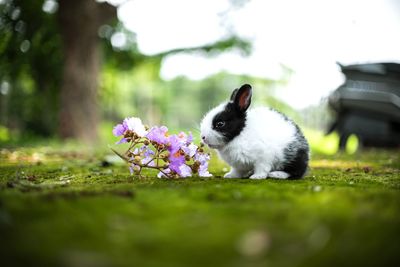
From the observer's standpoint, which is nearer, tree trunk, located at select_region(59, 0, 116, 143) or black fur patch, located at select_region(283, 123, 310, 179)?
black fur patch, located at select_region(283, 123, 310, 179)

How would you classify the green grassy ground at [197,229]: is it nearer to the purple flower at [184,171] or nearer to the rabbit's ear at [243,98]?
the purple flower at [184,171]

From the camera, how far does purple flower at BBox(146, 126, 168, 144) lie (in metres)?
3.66

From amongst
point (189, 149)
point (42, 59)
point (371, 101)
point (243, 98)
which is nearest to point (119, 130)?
point (189, 149)

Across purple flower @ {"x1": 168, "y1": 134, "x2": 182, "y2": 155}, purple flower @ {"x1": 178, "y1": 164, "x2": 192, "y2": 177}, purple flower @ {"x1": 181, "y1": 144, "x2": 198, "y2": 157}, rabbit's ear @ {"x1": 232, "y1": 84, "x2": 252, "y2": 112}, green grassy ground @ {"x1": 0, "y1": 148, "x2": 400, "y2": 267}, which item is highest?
rabbit's ear @ {"x1": 232, "y1": 84, "x2": 252, "y2": 112}

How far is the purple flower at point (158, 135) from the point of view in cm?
366

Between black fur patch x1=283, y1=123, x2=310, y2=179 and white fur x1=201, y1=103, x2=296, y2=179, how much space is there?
1.9 inches

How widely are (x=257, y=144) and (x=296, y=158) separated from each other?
456mm

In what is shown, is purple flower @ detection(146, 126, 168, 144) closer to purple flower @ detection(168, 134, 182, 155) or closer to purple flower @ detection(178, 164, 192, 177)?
purple flower @ detection(168, 134, 182, 155)

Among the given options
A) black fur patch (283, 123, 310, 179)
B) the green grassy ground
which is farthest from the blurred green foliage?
the green grassy ground

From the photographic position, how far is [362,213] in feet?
6.78

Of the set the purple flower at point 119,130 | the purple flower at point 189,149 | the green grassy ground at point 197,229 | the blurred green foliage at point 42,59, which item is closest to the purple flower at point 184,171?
the purple flower at point 189,149

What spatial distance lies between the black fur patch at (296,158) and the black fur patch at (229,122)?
0.50 m

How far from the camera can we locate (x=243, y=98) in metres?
3.93

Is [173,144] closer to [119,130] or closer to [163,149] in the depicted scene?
[163,149]
